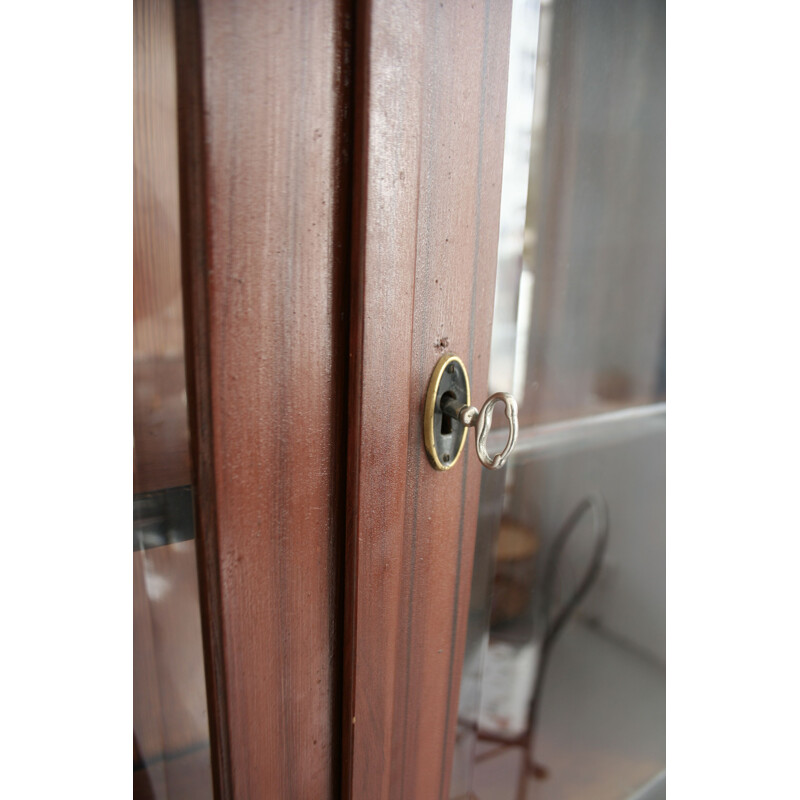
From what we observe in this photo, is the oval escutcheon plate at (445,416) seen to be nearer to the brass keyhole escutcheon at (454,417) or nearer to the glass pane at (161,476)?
the brass keyhole escutcheon at (454,417)

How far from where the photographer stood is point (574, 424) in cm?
53

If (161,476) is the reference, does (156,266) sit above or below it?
above

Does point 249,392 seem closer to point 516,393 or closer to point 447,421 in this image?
point 447,421

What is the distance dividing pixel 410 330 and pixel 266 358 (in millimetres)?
87

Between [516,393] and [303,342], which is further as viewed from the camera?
[516,393]

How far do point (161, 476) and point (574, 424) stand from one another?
0.37m

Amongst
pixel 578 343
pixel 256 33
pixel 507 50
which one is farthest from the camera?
pixel 578 343

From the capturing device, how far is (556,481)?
0.52 metres

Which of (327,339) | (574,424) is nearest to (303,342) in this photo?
(327,339)

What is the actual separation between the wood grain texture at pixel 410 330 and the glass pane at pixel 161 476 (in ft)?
0.29

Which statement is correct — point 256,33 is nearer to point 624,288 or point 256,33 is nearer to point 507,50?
point 507,50

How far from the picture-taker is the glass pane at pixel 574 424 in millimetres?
442
